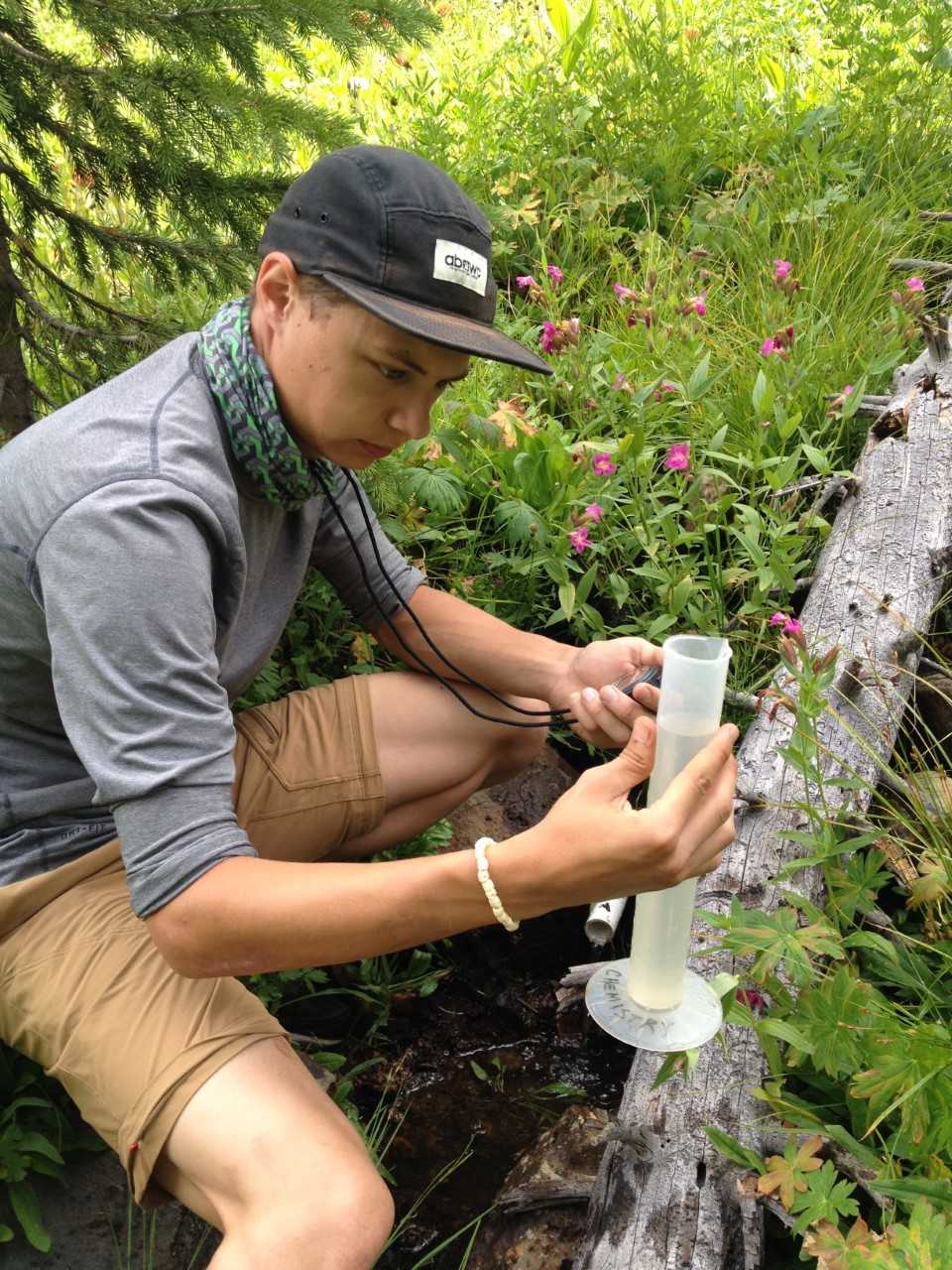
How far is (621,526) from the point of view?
3.00 m

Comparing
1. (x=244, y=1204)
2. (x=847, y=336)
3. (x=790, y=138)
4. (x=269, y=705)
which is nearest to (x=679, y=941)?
(x=244, y=1204)

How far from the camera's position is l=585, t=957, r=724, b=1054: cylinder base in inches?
58.1

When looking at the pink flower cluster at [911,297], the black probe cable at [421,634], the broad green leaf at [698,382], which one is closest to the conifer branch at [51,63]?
the black probe cable at [421,634]

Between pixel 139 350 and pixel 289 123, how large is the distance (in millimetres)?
610

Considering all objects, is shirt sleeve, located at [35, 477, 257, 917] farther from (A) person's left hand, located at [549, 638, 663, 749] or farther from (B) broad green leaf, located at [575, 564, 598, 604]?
(B) broad green leaf, located at [575, 564, 598, 604]

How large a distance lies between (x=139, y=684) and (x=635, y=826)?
0.62 meters

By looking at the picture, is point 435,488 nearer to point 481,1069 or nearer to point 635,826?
point 481,1069

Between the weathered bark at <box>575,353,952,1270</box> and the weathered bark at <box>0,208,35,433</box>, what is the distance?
5.57ft

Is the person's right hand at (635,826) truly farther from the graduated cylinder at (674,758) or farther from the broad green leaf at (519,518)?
the broad green leaf at (519,518)

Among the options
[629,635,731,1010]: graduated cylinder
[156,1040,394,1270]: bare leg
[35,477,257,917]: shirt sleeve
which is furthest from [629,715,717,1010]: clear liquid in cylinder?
[35,477,257,917]: shirt sleeve

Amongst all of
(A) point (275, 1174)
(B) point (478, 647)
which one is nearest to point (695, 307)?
(B) point (478, 647)

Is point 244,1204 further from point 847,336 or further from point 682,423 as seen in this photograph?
point 847,336

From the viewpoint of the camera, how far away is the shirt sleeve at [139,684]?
1.41 m

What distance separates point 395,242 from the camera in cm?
153
